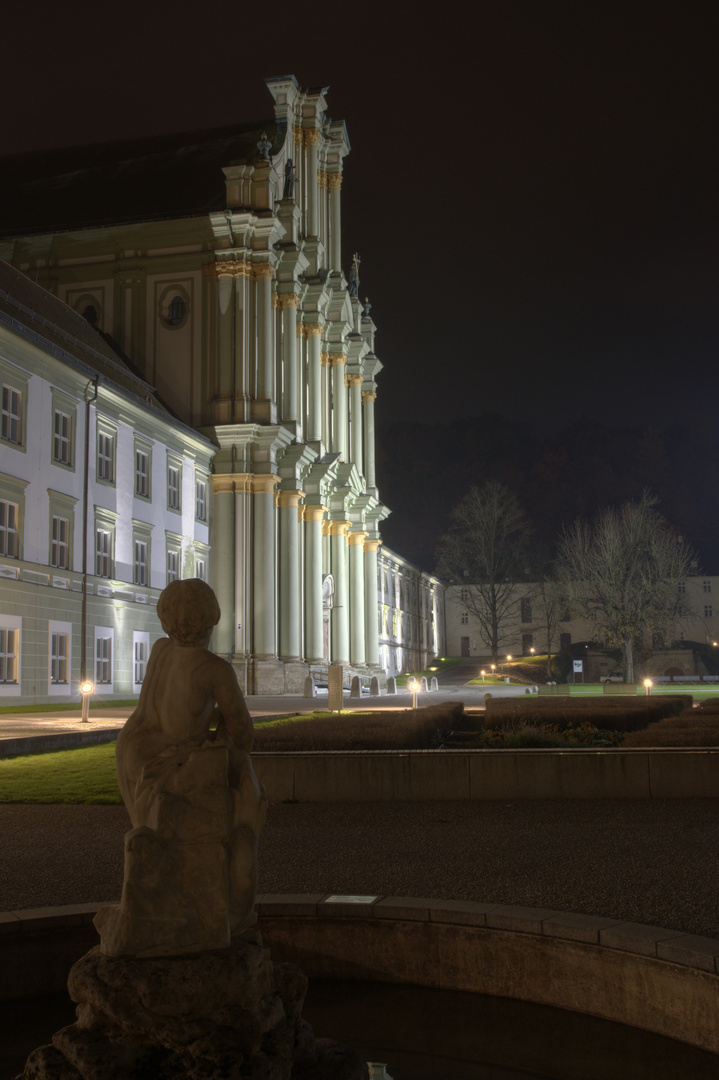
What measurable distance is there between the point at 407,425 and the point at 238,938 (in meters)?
168

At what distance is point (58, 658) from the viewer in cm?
3322

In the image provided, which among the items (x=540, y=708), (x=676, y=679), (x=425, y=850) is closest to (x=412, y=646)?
(x=676, y=679)

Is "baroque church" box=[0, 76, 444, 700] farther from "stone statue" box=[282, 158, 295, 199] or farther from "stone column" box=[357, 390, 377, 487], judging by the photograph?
"stone column" box=[357, 390, 377, 487]

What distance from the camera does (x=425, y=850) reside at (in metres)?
9.13

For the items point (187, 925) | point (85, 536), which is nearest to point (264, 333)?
point (85, 536)

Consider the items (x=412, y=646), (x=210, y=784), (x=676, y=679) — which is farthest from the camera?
(x=412, y=646)

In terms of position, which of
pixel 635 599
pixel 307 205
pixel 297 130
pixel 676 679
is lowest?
pixel 676 679

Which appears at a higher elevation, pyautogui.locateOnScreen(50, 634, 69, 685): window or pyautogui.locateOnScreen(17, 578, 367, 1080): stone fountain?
pyautogui.locateOnScreen(50, 634, 69, 685): window

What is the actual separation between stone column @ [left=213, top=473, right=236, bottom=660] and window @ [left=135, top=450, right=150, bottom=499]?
6.88 meters

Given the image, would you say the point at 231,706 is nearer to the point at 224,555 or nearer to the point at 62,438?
the point at 62,438

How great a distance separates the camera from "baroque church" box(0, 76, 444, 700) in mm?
46688

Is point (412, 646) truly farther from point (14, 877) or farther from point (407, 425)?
point (14, 877)

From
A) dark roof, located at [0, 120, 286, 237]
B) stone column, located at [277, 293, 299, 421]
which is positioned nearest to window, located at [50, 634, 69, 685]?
stone column, located at [277, 293, 299, 421]

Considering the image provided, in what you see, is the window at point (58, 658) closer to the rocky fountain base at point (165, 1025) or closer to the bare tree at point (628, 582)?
the rocky fountain base at point (165, 1025)
